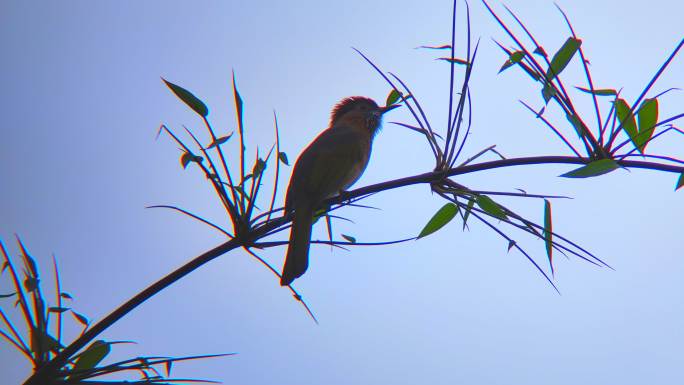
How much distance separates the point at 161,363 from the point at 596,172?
1.31 meters

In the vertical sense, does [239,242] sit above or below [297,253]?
below

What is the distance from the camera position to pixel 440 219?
6.72 ft

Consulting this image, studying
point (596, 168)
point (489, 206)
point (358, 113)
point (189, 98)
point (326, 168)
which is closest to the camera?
point (596, 168)

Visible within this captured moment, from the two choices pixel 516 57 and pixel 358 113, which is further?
pixel 358 113

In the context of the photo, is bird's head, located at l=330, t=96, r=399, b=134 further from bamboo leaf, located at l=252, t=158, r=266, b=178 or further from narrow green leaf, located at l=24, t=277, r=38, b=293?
narrow green leaf, located at l=24, t=277, r=38, b=293

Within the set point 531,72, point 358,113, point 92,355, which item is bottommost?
point 92,355

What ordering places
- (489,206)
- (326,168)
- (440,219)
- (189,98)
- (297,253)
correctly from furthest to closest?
(326,168), (297,253), (440,219), (189,98), (489,206)

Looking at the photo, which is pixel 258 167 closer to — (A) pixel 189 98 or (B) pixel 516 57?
(A) pixel 189 98

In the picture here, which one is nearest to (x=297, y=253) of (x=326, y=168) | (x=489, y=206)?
(x=489, y=206)

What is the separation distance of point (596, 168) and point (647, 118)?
43cm

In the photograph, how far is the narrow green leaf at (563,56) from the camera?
1.83 m

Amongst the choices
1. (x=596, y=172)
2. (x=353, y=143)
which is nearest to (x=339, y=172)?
(x=353, y=143)

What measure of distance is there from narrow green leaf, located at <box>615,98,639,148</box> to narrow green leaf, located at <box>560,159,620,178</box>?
0.58ft

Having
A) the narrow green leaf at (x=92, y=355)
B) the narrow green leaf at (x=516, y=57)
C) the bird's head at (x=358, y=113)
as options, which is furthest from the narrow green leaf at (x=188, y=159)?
the bird's head at (x=358, y=113)
